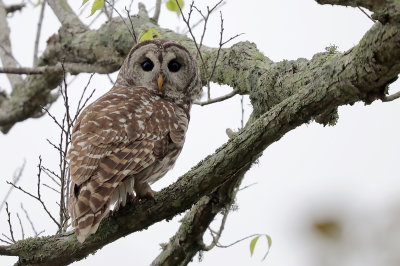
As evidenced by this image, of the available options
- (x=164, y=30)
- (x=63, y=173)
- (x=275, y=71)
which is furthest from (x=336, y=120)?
(x=164, y=30)

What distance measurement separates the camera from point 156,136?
4.05 metres

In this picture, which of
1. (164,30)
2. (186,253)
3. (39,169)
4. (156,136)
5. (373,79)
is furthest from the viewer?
(164,30)

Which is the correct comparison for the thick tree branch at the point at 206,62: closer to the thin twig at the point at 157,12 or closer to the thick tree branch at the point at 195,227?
the thin twig at the point at 157,12

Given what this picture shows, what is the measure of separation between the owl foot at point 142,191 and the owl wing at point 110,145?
182 mm

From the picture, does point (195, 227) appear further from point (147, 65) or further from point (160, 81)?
point (147, 65)

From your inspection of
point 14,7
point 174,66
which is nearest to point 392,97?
point 174,66

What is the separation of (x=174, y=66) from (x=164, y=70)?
19 centimetres

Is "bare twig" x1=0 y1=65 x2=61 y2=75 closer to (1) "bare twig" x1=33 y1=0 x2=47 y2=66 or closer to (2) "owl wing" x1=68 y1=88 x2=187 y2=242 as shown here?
(1) "bare twig" x1=33 y1=0 x2=47 y2=66

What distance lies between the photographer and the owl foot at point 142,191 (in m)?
3.81

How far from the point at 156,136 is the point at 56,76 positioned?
13.2 feet

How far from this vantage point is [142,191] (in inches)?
153

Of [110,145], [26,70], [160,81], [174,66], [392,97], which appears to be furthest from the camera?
[26,70]

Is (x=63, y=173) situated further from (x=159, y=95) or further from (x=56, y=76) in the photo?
(x=56, y=76)

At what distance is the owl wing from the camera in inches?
134
